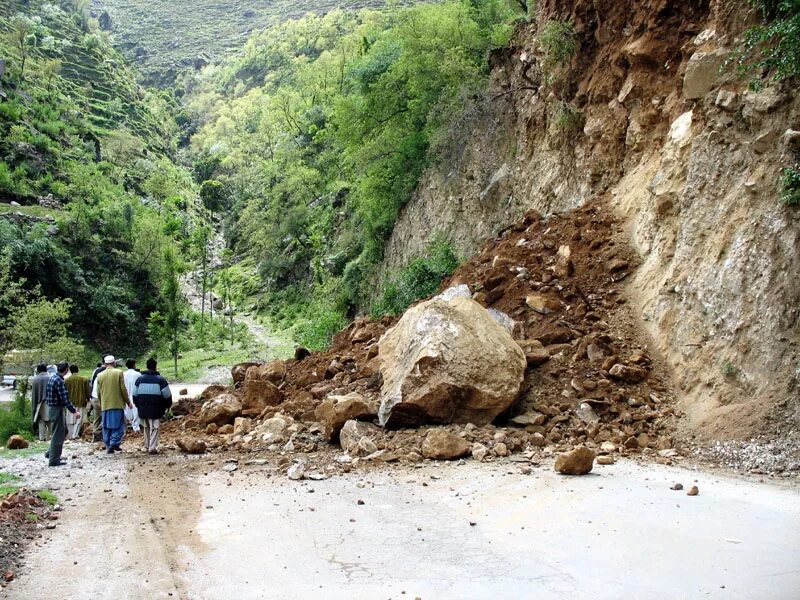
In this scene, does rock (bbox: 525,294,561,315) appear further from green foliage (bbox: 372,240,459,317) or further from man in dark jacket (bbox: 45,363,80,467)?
man in dark jacket (bbox: 45,363,80,467)

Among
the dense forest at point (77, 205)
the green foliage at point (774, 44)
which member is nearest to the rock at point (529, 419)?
the green foliage at point (774, 44)

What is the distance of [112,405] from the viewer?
11.1 meters

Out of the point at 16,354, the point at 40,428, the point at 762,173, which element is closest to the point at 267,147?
the point at 16,354

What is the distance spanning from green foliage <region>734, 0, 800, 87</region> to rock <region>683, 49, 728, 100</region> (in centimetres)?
47

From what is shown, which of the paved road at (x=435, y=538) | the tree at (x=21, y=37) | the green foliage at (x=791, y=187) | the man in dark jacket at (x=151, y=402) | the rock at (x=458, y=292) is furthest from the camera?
the tree at (x=21, y=37)

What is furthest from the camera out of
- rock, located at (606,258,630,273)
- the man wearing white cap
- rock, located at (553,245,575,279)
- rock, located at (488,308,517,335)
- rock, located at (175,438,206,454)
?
rock, located at (553,245,575,279)

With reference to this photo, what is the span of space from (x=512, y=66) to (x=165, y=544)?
59.9ft

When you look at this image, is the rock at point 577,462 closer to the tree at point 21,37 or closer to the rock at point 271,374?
the rock at point 271,374

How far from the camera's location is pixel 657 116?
44.6 ft

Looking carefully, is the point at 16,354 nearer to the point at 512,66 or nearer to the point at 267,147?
the point at 512,66

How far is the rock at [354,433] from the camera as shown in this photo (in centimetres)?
937

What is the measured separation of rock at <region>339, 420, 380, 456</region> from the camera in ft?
30.7

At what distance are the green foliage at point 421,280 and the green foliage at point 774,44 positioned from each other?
1038cm

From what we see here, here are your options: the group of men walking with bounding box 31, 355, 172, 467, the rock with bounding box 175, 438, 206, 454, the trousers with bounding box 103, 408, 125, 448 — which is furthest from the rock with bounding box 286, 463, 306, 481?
the trousers with bounding box 103, 408, 125, 448
